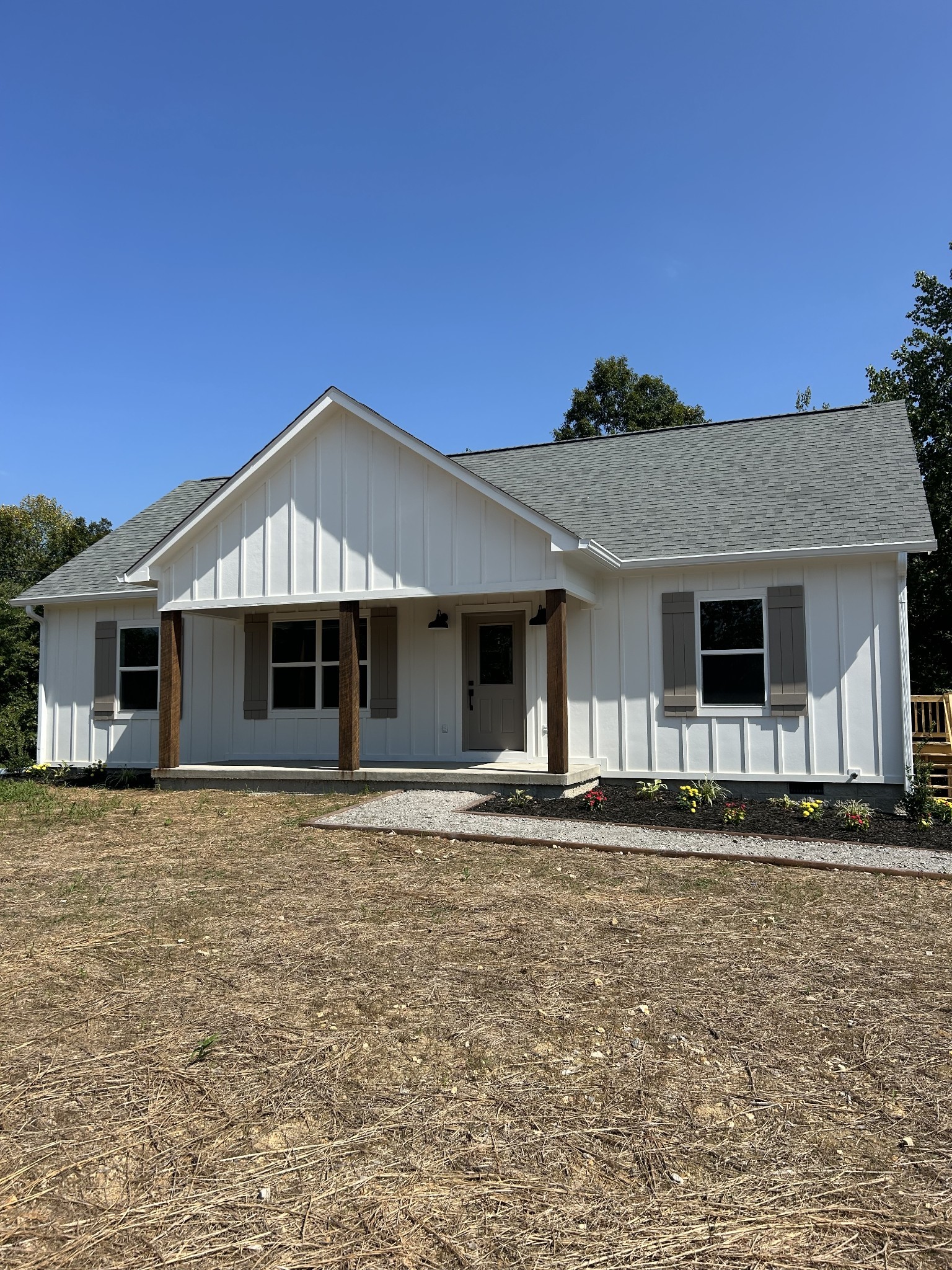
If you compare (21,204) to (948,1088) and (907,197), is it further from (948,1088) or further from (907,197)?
(948,1088)

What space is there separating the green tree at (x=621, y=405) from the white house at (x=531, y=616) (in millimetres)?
19854

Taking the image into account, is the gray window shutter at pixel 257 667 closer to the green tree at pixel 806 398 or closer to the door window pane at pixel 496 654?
the door window pane at pixel 496 654

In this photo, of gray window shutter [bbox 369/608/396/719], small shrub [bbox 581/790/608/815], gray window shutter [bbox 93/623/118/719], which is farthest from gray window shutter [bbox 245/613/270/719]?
small shrub [bbox 581/790/608/815]

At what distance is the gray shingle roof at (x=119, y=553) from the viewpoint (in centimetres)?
1432

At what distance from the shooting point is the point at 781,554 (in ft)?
33.6

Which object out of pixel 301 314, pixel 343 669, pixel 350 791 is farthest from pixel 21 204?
pixel 350 791

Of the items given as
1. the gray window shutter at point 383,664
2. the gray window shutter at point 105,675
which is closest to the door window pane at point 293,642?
the gray window shutter at point 383,664

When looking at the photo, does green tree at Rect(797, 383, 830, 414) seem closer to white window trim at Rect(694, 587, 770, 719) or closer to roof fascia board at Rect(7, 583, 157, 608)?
white window trim at Rect(694, 587, 770, 719)

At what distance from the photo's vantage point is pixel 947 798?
393 inches

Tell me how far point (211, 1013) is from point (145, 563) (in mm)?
9082

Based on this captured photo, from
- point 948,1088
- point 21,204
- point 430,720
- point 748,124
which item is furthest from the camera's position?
point 21,204

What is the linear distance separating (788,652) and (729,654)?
2.45 ft

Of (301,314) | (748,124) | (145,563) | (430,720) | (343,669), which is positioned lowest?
(430,720)

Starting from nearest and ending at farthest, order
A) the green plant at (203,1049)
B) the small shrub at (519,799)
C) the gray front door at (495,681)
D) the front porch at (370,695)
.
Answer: the green plant at (203,1049) → the small shrub at (519,799) → the front porch at (370,695) → the gray front door at (495,681)
